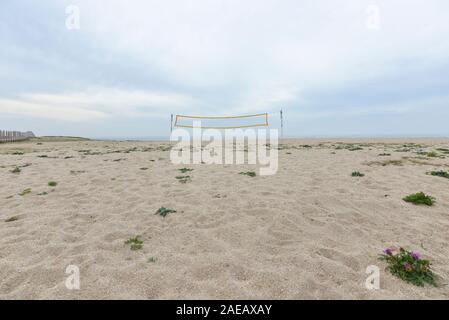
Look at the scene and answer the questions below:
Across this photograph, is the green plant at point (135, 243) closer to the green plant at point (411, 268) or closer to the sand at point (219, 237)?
the sand at point (219, 237)

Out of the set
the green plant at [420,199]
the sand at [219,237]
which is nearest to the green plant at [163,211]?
the sand at [219,237]

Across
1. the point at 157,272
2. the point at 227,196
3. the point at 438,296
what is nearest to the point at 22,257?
the point at 157,272

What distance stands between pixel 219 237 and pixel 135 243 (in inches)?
48.8

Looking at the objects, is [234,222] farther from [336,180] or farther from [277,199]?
[336,180]

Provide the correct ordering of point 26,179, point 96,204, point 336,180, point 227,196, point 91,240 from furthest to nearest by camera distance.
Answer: point 26,179, point 336,180, point 227,196, point 96,204, point 91,240

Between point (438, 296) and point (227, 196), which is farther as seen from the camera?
point (227, 196)

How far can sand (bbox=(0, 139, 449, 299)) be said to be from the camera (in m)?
2.65

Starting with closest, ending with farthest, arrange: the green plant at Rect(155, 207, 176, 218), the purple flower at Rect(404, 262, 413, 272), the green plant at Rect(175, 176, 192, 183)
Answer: the purple flower at Rect(404, 262, 413, 272), the green plant at Rect(155, 207, 176, 218), the green plant at Rect(175, 176, 192, 183)

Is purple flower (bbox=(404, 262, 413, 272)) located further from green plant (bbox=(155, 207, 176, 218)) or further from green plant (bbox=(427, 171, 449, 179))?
green plant (bbox=(427, 171, 449, 179))

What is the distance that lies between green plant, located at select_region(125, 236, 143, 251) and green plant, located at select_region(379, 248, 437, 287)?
321cm

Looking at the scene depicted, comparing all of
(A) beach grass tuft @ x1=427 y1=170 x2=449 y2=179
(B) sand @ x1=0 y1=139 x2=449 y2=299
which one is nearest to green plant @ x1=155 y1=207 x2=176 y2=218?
(B) sand @ x1=0 y1=139 x2=449 y2=299

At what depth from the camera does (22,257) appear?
3246mm

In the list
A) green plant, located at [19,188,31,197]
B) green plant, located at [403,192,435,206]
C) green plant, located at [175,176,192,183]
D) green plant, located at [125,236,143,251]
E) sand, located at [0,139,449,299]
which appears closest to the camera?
sand, located at [0,139,449,299]
